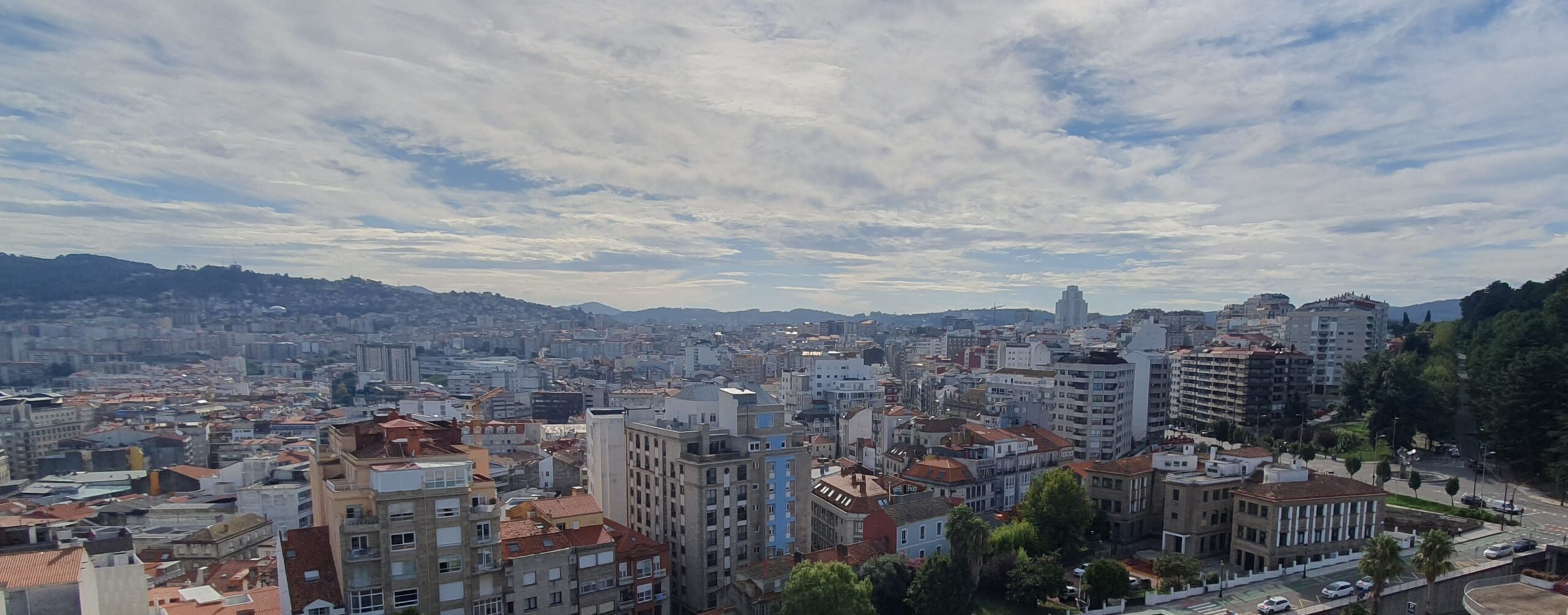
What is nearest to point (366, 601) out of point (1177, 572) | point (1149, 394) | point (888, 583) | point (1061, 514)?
point (888, 583)

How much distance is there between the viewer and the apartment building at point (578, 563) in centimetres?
3797

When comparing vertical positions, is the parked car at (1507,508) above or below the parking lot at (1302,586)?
above

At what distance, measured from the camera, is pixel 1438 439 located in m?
74.4

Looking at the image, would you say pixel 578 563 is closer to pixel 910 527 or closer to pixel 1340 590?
pixel 910 527

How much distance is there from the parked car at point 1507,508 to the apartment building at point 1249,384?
35.2m

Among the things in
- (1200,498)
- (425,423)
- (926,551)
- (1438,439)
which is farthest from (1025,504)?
(1438,439)

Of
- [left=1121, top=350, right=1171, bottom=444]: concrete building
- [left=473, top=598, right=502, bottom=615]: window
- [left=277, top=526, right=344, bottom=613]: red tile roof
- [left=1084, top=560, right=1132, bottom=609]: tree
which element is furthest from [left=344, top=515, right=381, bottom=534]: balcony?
[left=1121, top=350, right=1171, bottom=444]: concrete building

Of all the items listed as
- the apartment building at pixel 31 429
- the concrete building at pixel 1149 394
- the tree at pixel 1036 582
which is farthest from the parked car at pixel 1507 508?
the apartment building at pixel 31 429

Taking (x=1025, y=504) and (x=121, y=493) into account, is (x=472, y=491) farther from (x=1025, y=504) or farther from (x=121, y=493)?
(x=121, y=493)

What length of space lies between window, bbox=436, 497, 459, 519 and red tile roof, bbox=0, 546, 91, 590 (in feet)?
39.3

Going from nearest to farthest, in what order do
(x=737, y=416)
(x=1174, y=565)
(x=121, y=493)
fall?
(x=1174, y=565) < (x=737, y=416) < (x=121, y=493)

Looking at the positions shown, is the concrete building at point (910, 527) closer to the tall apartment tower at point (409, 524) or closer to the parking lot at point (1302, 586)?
the parking lot at point (1302, 586)

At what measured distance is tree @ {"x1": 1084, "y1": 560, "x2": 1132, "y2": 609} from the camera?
4144 centimetres

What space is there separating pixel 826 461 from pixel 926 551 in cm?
2963
